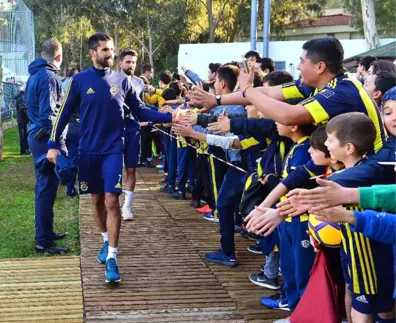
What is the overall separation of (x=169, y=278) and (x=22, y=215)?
3.38 m

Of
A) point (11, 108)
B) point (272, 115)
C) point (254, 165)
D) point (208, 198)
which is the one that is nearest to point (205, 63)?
point (11, 108)

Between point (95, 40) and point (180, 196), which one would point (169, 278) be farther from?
point (180, 196)

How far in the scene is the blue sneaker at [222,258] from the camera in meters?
6.22

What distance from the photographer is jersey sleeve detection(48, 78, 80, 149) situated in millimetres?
5844

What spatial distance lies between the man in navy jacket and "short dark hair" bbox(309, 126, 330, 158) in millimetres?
3417

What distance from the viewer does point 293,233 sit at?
4.50 m

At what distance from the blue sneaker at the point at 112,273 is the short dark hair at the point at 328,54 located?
8.66 ft

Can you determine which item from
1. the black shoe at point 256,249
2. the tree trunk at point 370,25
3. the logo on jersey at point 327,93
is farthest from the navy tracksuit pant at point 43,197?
the tree trunk at point 370,25

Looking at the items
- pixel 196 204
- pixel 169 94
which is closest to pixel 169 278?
pixel 196 204

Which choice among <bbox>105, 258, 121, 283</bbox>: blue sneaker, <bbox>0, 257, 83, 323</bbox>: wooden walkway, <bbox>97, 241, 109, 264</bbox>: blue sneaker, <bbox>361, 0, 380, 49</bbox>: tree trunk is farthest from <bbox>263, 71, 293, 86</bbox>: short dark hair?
<bbox>361, 0, 380, 49</bbox>: tree trunk

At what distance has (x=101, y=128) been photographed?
19.1 ft

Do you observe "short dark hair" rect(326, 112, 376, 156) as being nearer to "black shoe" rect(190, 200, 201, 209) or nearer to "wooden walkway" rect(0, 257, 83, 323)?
"wooden walkway" rect(0, 257, 83, 323)

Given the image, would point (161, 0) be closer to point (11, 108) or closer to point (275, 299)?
point (11, 108)

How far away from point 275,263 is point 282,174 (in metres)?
1.19
